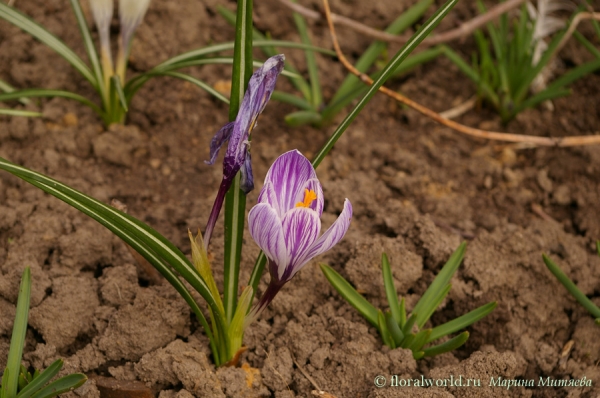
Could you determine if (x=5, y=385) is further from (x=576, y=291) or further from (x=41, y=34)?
(x=576, y=291)

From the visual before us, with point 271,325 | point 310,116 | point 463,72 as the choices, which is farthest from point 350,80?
point 271,325

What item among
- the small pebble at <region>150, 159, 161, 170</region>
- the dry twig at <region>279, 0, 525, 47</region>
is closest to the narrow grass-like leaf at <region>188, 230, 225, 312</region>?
the small pebble at <region>150, 159, 161, 170</region>

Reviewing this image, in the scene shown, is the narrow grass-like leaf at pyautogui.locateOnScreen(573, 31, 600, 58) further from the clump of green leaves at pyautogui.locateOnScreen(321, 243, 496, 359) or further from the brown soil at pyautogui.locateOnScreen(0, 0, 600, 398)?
the clump of green leaves at pyautogui.locateOnScreen(321, 243, 496, 359)

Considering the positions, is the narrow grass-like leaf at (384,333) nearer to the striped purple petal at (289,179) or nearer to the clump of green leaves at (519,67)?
the striped purple petal at (289,179)

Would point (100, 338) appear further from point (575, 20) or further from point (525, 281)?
point (575, 20)

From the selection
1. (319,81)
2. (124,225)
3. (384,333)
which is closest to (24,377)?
(124,225)

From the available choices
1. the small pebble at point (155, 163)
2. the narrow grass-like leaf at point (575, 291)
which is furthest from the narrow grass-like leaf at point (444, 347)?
the small pebble at point (155, 163)
